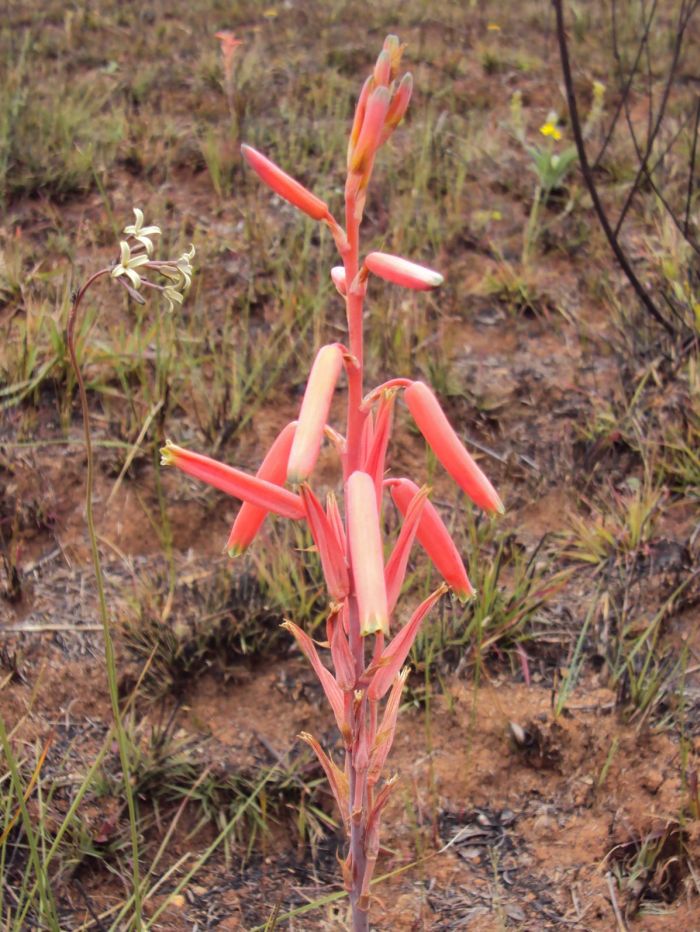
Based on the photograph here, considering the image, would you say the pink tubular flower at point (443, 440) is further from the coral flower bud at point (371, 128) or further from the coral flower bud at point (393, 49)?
the coral flower bud at point (393, 49)

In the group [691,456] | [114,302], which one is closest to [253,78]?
[114,302]

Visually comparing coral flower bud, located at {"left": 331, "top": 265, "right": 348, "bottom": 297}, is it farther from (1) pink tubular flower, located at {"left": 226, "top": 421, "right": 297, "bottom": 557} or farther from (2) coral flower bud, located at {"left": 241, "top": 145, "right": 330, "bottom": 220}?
(1) pink tubular flower, located at {"left": 226, "top": 421, "right": 297, "bottom": 557}

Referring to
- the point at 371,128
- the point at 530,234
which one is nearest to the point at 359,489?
the point at 371,128

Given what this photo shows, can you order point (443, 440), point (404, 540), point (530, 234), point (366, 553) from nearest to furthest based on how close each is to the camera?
point (366, 553) → point (443, 440) → point (404, 540) → point (530, 234)

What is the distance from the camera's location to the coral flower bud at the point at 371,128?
1.39 m

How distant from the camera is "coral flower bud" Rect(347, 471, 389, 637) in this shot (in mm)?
1289

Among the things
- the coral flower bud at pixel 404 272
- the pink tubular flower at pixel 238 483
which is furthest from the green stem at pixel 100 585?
the coral flower bud at pixel 404 272

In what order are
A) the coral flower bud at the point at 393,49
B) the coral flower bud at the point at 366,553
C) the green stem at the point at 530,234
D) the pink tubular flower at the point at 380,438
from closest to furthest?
the coral flower bud at the point at 366,553 → the coral flower bud at the point at 393,49 → the pink tubular flower at the point at 380,438 → the green stem at the point at 530,234

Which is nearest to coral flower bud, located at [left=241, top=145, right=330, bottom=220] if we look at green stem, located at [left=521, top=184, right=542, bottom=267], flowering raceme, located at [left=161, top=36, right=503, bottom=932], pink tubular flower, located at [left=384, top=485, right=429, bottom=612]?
flowering raceme, located at [left=161, top=36, right=503, bottom=932]

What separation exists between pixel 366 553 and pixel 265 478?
12.4 inches

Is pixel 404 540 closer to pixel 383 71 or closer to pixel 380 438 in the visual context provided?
pixel 380 438

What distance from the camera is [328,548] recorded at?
152 centimetres

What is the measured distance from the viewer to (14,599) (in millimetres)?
2863

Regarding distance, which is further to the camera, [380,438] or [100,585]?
[380,438]
